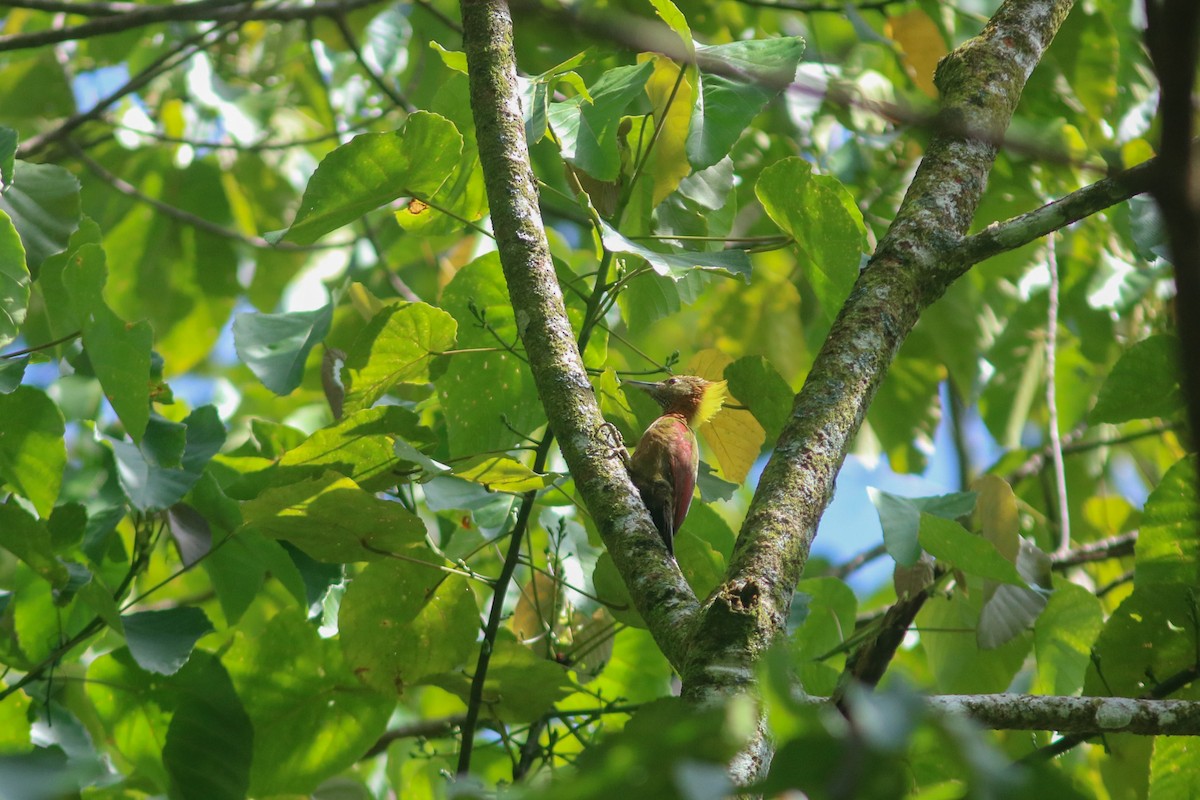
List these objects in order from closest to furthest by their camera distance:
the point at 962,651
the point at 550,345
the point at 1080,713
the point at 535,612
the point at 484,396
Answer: the point at 1080,713 < the point at 550,345 < the point at 484,396 < the point at 962,651 < the point at 535,612

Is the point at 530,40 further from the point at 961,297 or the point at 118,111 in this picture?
the point at 118,111

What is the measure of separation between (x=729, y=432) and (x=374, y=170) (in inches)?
38.9

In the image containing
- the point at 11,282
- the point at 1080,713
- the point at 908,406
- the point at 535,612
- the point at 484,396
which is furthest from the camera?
the point at 908,406

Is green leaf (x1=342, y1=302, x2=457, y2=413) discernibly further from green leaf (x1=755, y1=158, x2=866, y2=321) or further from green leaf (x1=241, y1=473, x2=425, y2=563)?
green leaf (x1=755, y1=158, x2=866, y2=321)

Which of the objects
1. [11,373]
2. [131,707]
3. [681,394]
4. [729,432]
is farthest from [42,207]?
[681,394]

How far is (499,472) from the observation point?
6.42ft

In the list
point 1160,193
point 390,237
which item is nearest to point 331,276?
point 390,237

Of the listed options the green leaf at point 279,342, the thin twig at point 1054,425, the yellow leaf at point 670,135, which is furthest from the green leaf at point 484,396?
the thin twig at point 1054,425

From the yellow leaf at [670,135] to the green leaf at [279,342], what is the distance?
0.82 meters

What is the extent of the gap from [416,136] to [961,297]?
245 cm

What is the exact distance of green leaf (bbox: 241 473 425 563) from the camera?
1.95 m

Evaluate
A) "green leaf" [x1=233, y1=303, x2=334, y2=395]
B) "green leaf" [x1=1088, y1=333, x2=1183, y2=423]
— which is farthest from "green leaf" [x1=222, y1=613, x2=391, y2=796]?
"green leaf" [x1=1088, y1=333, x2=1183, y2=423]

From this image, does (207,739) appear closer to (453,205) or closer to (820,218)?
(453,205)

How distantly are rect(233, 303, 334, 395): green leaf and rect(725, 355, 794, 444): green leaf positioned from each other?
3.04 feet
